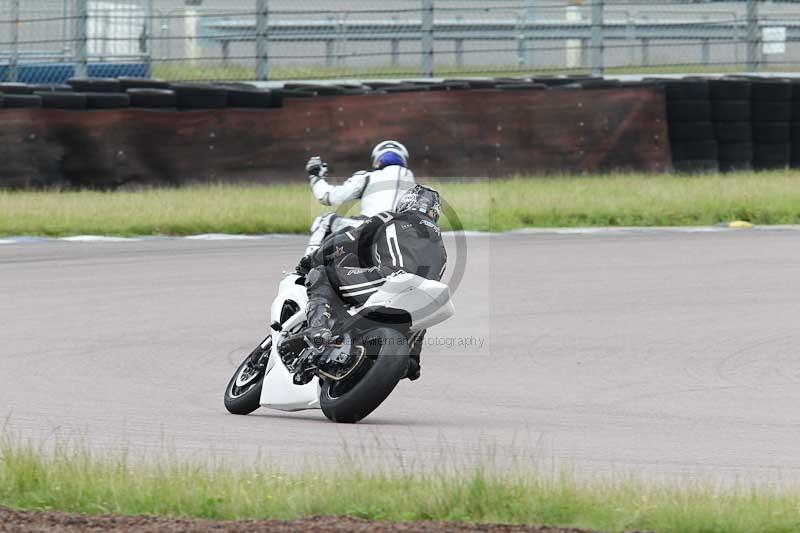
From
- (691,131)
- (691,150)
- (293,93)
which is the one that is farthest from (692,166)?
(293,93)

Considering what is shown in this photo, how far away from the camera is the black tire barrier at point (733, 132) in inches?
771

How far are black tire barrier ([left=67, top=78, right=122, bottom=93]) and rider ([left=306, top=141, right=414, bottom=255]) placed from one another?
9453 millimetres

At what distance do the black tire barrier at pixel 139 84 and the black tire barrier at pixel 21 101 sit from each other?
1.45 meters

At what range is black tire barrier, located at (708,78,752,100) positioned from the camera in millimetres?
19391

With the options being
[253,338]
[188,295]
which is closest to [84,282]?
[188,295]

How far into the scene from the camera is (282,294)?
25.9ft

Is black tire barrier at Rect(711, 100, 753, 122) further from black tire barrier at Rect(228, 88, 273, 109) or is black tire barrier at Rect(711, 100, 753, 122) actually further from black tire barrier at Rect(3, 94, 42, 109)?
black tire barrier at Rect(3, 94, 42, 109)

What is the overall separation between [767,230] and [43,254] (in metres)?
7.92

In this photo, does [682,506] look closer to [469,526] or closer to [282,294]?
[469,526]

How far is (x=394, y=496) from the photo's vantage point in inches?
222

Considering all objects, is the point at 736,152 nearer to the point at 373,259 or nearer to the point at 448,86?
the point at 448,86

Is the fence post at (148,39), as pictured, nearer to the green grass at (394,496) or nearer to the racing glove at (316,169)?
the racing glove at (316,169)

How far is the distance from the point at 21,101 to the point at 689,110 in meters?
8.10

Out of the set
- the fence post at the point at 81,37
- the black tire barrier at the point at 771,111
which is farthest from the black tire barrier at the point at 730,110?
the fence post at the point at 81,37
